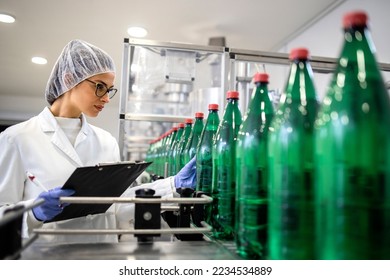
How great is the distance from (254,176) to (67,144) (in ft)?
2.87

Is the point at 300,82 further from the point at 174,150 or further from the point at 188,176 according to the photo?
the point at 174,150

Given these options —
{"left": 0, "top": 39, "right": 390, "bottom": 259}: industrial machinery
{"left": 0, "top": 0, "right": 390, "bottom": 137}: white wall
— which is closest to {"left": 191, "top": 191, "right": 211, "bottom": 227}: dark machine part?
{"left": 0, "top": 39, "right": 390, "bottom": 259}: industrial machinery

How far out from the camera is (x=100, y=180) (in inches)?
27.6

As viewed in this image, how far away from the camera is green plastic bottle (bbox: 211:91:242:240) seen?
2.23 feet

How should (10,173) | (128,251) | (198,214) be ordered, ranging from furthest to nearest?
(10,173)
(198,214)
(128,251)

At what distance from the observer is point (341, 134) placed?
345 millimetres

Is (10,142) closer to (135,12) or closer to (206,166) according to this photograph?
(206,166)

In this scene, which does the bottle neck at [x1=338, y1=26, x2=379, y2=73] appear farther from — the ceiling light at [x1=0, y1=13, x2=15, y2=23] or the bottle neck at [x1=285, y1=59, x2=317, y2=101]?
the ceiling light at [x1=0, y1=13, x2=15, y2=23]

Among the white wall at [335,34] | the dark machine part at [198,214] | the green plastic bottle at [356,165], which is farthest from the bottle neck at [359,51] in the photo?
the white wall at [335,34]

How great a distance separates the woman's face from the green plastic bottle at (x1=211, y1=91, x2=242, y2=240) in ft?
2.11

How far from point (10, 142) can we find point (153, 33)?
2.06m

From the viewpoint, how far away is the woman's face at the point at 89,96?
3.90ft

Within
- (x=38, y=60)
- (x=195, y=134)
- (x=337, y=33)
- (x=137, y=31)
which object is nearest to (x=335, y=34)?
(x=337, y=33)

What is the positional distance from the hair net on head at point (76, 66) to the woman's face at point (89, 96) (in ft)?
0.07
